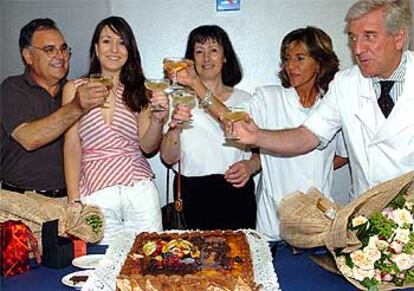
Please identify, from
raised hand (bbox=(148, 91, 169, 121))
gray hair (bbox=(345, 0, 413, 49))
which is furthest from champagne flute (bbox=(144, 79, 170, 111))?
gray hair (bbox=(345, 0, 413, 49))

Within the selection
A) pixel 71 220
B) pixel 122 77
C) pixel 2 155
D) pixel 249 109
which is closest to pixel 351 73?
pixel 249 109

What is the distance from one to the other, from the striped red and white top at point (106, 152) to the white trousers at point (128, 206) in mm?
31

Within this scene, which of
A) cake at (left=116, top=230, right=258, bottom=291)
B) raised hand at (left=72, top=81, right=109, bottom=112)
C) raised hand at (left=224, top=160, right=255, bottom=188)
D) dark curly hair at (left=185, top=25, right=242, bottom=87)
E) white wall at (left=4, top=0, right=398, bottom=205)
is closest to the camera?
cake at (left=116, top=230, right=258, bottom=291)

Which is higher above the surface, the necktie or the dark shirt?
the necktie

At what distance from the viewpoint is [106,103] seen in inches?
112

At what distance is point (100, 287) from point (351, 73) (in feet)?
4.50

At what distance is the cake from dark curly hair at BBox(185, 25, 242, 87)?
3.87 ft

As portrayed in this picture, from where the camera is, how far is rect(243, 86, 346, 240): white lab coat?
9.68 feet

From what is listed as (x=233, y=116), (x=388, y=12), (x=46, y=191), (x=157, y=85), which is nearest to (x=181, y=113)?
(x=157, y=85)

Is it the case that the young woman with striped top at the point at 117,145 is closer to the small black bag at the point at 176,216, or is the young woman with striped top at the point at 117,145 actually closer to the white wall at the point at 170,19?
the small black bag at the point at 176,216

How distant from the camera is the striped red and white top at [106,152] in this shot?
9.16ft

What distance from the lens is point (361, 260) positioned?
6.10ft

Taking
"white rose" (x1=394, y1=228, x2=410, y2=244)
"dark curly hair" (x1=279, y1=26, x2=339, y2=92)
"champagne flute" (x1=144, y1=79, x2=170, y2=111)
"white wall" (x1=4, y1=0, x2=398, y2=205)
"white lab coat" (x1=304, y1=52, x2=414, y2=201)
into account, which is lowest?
"white rose" (x1=394, y1=228, x2=410, y2=244)

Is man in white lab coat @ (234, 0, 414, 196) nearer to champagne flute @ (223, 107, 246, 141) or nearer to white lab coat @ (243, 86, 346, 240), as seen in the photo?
champagne flute @ (223, 107, 246, 141)
